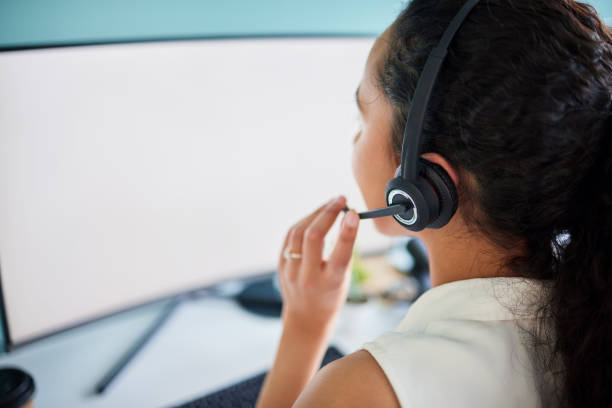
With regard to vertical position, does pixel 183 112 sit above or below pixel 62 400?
above

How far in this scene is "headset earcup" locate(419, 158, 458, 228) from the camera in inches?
19.5

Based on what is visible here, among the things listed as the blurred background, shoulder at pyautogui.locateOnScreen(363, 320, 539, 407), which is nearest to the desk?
the blurred background

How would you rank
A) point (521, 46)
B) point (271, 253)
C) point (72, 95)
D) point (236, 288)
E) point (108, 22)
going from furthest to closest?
point (236, 288) < point (271, 253) < point (108, 22) < point (72, 95) < point (521, 46)

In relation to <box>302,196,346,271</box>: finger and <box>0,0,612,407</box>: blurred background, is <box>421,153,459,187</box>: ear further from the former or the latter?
<box>0,0,612,407</box>: blurred background

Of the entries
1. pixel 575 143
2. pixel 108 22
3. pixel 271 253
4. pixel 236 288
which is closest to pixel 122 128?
pixel 108 22

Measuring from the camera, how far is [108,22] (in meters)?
0.82

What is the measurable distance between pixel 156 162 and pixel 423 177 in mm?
456

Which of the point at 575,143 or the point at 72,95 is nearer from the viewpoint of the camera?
the point at 575,143

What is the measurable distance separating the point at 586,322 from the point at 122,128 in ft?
2.21

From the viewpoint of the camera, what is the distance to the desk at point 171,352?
0.75 metres

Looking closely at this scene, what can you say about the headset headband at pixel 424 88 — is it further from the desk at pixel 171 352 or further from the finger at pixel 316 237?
the desk at pixel 171 352

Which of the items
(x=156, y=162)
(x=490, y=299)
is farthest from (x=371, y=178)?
(x=156, y=162)

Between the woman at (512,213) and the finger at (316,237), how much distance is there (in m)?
0.21

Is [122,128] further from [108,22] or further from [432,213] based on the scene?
[432,213]
